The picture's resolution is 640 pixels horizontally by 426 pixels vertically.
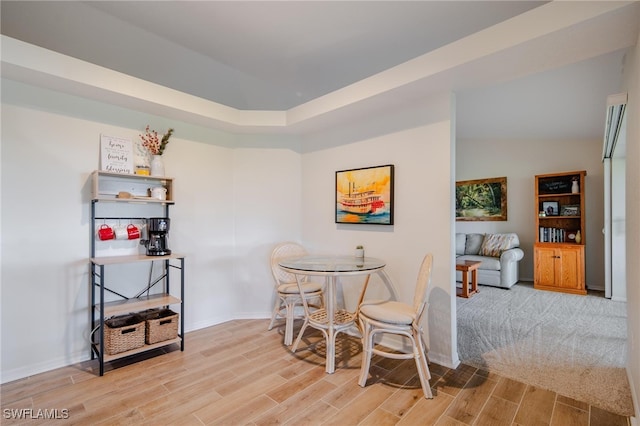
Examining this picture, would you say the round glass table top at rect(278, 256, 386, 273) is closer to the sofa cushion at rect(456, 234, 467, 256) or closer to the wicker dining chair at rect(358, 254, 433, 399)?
the wicker dining chair at rect(358, 254, 433, 399)

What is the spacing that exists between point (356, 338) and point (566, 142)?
5.24 metres

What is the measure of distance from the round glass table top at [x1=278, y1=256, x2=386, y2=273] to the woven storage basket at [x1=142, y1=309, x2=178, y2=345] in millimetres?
1164

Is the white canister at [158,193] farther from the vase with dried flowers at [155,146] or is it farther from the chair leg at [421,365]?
the chair leg at [421,365]

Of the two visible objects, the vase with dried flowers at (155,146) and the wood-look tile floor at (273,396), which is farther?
the vase with dried flowers at (155,146)

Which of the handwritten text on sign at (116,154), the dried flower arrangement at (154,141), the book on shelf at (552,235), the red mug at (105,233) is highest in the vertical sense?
the dried flower arrangement at (154,141)

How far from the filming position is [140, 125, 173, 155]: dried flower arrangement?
9.67 ft

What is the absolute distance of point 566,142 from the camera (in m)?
5.40

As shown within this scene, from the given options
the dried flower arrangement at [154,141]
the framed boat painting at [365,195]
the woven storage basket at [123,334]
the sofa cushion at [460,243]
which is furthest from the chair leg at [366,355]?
the sofa cushion at [460,243]

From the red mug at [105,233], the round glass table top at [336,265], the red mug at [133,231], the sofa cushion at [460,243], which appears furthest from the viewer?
the sofa cushion at [460,243]

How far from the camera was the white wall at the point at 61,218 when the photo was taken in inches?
93.4

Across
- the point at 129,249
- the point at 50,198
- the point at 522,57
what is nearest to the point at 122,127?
the point at 50,198

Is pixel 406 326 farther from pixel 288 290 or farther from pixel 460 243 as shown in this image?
pixel 460 243

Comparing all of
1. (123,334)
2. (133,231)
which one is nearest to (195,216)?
(133,231)

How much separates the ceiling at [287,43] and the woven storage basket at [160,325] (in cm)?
241
